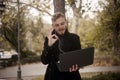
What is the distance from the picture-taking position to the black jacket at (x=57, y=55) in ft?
17.4

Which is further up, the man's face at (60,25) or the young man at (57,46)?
the man's face at (60,25)

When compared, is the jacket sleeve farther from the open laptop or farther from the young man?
the open laptop

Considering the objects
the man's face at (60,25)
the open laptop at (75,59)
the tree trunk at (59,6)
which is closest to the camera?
the open laptop at (75,59)

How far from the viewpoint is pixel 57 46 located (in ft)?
17.5

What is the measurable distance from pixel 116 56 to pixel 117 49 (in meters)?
1.63

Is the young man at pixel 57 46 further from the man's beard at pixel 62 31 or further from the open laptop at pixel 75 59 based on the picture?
the open laptop at pixel 75 59

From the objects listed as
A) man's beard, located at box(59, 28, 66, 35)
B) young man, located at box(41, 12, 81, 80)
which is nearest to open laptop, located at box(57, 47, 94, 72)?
young man, located at box(41, 12, 81, 80)

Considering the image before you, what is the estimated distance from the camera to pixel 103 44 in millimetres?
31828

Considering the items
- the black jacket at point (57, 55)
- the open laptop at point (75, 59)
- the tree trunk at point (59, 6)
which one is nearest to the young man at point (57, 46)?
the black jacket at point (57, 55)

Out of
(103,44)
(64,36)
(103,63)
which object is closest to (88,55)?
(64,36)

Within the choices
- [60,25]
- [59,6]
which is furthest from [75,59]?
[59,6]

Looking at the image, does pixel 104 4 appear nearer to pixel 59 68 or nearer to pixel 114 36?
pixel 114 36

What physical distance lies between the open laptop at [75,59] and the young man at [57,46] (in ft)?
0.50

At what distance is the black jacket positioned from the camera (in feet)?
17.4
